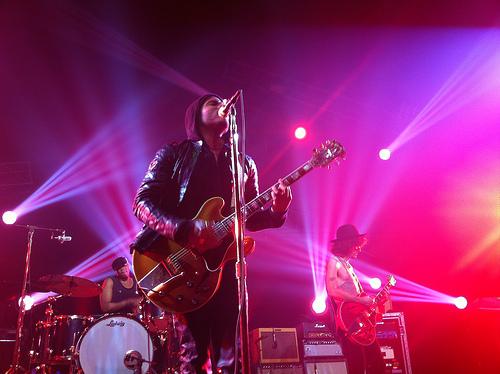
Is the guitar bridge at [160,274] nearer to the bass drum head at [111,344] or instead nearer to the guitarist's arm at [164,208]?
the guitarist's arm at [164,208]

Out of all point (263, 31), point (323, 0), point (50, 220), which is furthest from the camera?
point (50, 220)

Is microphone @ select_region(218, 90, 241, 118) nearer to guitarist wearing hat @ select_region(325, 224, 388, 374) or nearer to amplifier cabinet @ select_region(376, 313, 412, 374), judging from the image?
guitarist wearing hat @ select_region(325, 224, 388, 374)

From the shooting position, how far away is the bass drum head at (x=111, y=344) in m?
6.63

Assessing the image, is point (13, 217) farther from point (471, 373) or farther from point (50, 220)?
point (471, 373)

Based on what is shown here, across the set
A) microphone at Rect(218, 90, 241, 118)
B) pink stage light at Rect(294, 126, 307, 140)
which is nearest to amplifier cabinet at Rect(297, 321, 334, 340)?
pink stage light at Rect(294, 126, 307, 140)

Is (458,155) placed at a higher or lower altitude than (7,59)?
lower

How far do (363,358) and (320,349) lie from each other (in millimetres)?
1271

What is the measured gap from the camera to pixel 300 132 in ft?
31.1

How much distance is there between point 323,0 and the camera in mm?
6824

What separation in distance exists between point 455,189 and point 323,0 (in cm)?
494

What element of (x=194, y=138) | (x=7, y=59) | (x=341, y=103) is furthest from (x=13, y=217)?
(x=341, y=103)

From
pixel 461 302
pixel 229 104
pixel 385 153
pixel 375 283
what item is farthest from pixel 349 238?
pixel 229 104

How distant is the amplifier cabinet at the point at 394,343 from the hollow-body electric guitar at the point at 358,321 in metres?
1.14

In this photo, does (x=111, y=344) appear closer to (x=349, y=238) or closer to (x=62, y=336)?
(x=62, y=336)
